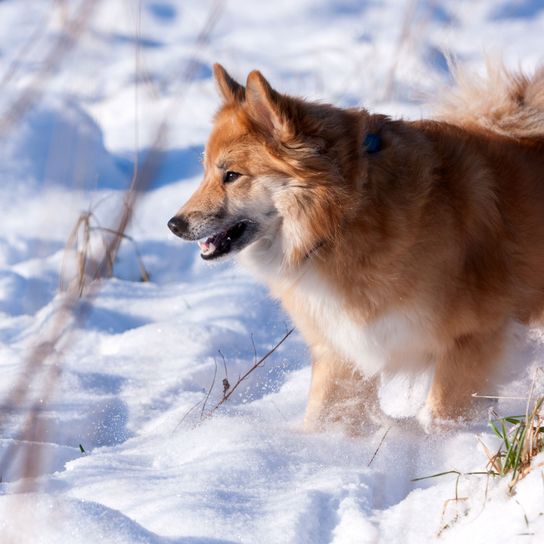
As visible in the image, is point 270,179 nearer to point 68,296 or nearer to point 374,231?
point 374,231

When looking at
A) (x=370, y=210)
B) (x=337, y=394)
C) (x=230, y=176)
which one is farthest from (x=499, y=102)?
(x=337, y=394)

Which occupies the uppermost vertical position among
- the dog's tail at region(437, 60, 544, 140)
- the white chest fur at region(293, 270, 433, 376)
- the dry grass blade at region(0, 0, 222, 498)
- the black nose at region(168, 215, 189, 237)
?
the dry grass blade at region(0, 0, 222, 498)

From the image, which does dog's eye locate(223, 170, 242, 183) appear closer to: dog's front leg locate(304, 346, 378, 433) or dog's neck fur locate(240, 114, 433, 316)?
dog's neck fur locate(240, 114, 433, 316)

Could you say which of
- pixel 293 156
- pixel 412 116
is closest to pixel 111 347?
pixel 293 156

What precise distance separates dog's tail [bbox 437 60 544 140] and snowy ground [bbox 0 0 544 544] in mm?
406

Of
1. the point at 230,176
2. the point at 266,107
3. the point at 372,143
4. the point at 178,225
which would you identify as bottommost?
the point at 178,225

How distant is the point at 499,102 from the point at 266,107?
1.31 meters

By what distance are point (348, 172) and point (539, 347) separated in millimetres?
1320

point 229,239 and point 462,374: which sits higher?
point 229,239

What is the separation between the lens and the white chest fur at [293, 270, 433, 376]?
9.90 ft

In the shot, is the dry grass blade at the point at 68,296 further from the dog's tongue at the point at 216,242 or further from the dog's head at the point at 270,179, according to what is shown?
the dog's tongue at the point at 216,242

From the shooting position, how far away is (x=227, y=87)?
3201mm

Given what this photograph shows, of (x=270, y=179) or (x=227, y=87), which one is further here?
(x=227, y=87)

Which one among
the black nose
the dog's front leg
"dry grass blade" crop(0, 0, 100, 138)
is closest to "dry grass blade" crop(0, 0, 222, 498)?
"dry grass blade" crop(0, 0, 100, 138)
